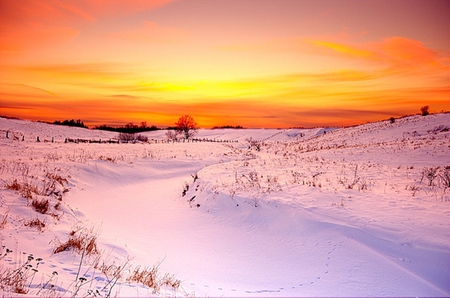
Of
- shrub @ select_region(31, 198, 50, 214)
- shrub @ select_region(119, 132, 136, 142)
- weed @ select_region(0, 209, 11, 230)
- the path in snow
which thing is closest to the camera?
the path in snow

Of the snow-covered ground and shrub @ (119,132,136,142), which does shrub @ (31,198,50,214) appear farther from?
shrub @ (119,132,136,142)

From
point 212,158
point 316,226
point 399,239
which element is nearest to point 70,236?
point 316,226

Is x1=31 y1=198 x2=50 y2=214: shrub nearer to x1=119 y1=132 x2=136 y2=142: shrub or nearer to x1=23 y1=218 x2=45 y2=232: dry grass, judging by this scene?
x1=23 y1=218 x2=45 y2=232: dry grass

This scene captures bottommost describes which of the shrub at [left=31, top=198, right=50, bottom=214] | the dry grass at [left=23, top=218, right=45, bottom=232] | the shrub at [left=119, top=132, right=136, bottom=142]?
the dry grass at [left=23, top=218, right=45, bottom=232]

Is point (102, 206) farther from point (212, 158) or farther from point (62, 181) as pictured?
point (212, 158)

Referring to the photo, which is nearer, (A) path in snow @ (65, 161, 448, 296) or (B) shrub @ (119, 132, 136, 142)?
(A) path in snow @ (65, 161, 448, 296)

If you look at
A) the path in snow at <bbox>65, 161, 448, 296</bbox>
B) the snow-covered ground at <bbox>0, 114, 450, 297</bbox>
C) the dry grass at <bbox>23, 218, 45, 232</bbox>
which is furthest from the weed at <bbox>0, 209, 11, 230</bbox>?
the path in snow at <bbox>65, 161, 448, 296</bbox>

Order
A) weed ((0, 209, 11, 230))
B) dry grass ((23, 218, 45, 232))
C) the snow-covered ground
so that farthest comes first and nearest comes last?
1. dry grass ((23, 218, 45, 232))
2. weed ((0, 209, 11, 230))
3. the snow-covered ground

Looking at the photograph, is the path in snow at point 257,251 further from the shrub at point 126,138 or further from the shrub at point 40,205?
the shrub at point 126,138

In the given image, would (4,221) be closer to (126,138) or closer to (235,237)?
(235,237)

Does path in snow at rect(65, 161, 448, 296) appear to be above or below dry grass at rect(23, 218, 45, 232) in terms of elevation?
below

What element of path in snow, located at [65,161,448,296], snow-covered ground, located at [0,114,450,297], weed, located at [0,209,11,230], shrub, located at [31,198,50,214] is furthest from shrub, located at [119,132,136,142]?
weed, located at [0,209,11,230]

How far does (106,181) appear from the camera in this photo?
17.1 metres

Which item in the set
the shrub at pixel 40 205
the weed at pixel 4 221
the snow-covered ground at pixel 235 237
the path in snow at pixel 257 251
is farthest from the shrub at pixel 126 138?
the weed at pixel 4 221
